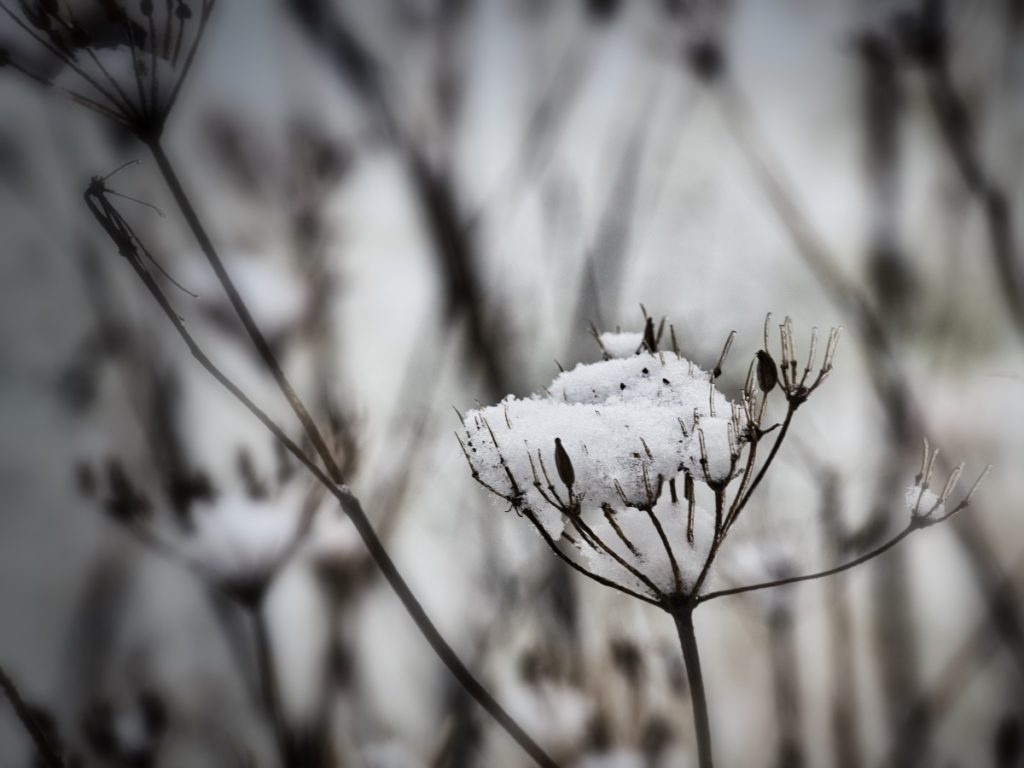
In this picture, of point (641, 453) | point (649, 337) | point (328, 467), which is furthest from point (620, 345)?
point (328, 467)

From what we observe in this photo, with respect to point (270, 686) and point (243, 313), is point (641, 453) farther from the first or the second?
point (270, 686)

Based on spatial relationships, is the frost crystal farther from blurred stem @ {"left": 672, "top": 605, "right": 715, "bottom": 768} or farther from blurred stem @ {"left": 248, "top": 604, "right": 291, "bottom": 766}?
blurred stem @ {"left": 248, "top": 604, "right": 291, "bottom": 766}

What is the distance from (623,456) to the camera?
1017 mm

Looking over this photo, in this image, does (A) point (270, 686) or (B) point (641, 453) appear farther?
(A) point (270, 686)

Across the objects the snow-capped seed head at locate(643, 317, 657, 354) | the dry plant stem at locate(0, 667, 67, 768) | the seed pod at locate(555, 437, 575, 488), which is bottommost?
the dry plant stem at locate(0, 667, 67, 768)

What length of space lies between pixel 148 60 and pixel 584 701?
2922mm

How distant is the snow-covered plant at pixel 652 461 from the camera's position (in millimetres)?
971

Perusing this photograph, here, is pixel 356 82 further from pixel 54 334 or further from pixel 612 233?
pixel 54 334

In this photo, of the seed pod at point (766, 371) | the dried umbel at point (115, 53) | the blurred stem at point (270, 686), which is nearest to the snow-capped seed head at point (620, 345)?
the seed pod at point (766, 371)

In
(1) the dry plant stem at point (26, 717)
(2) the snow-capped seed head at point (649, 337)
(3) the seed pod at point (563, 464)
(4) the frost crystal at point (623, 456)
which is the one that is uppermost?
(2) the snow-capped seed head at point (649, 337)

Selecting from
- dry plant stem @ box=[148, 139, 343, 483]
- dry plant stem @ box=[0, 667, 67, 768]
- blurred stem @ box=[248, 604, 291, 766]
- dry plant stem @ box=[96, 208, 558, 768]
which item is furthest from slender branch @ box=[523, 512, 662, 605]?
blurred stem @ box=[248, 604, 291, 766]

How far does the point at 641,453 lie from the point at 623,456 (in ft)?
0.09

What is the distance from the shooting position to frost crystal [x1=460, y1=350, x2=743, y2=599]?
1.00 m

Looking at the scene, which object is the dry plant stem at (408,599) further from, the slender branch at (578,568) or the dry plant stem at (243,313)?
the slender branch at (578,568)
